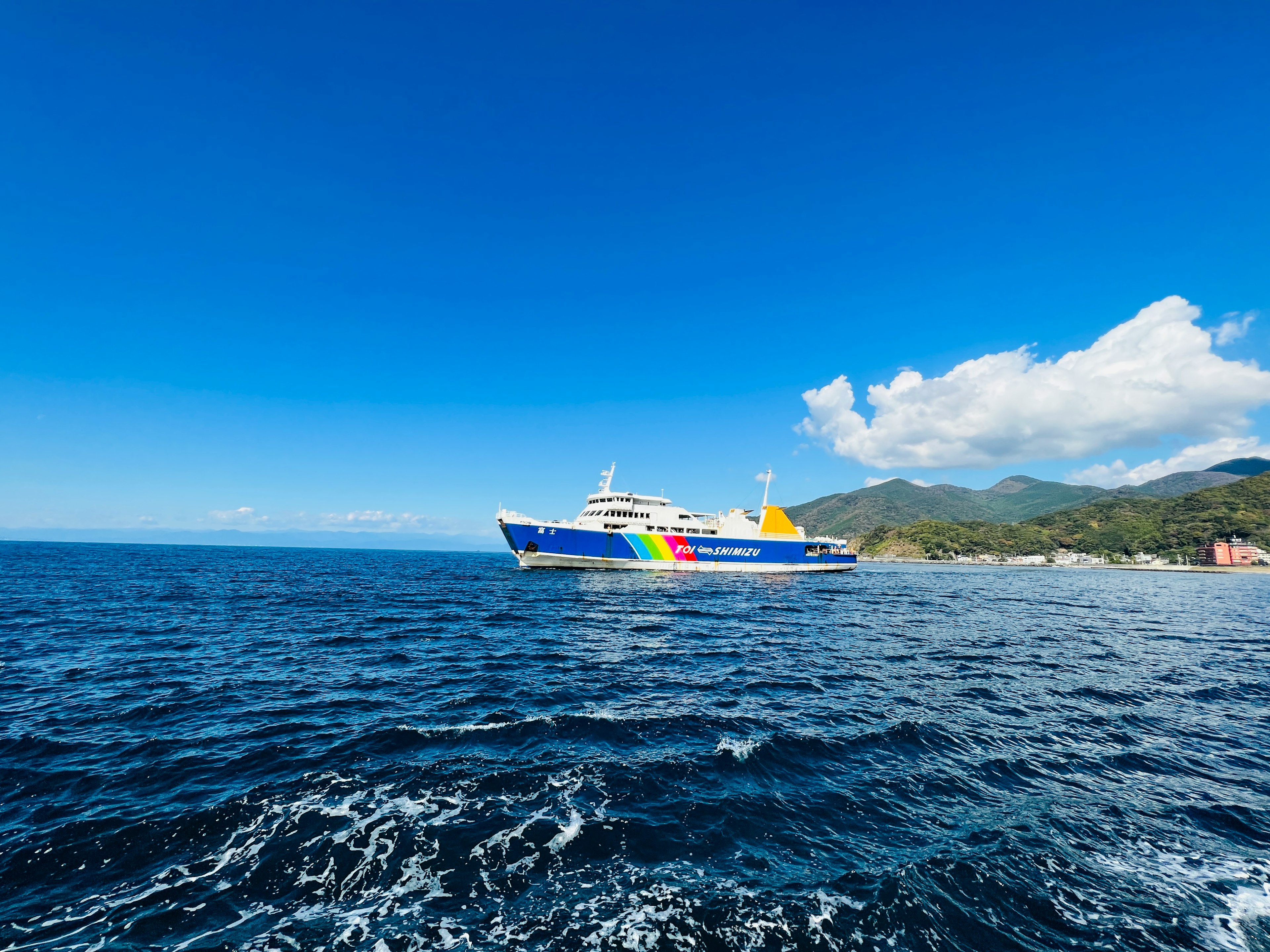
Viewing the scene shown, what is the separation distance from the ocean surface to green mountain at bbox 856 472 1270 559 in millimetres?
194527

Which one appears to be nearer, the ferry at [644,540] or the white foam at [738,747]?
the white foam at [738,747]

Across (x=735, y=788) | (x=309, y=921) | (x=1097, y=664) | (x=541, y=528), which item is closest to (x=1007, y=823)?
(x=735, y=788)

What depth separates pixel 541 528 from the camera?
60.8 meters

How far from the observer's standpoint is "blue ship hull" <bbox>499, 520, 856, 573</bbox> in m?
61.5

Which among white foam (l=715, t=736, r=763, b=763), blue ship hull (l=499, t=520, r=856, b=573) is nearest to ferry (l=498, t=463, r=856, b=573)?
blue ship hull (l=499, t=520, r=856, b=573)

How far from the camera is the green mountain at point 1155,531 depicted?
14712cm

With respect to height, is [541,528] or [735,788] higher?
[541,528]

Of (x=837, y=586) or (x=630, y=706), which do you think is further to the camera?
(x=837, y=586)

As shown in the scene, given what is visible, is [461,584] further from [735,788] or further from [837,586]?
[735,788]

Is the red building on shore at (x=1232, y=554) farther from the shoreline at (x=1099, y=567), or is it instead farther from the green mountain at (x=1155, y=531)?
the green mountain at (x=1155, y=531)

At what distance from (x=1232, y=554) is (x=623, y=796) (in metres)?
203

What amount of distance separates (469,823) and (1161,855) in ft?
36.4

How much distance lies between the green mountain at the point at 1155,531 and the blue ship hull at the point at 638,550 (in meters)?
153

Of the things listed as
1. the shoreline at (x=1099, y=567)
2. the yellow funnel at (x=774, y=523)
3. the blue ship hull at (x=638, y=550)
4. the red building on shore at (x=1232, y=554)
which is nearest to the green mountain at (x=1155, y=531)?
the shoreline at (x=1099, y=567)
